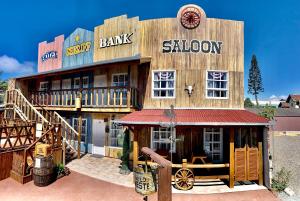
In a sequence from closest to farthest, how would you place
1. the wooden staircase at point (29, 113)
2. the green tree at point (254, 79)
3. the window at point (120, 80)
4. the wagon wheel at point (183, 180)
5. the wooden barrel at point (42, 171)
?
the wooden barrel at point (42, 171)
the wagon wheel at point (183, 180)
the window at point (120, 80)
the wooden staircase at point (29, 113)
the green tree at point (254, 79)

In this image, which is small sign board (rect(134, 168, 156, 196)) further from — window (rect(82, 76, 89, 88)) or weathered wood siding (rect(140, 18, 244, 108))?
window (rect(82, 76, 89, 88))

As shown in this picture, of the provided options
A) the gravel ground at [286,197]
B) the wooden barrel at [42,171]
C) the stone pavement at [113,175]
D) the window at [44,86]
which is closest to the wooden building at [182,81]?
the stone pavement at [113,175]

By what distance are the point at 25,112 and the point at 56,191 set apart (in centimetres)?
943

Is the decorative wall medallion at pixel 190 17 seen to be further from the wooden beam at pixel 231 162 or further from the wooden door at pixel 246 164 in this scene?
the wooden door at pixel 246 164

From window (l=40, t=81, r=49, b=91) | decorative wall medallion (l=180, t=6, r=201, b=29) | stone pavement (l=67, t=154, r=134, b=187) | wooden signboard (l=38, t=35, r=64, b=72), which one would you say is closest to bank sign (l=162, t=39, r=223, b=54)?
decorative wall medallion (l=180, t=6, r=201, b=29)

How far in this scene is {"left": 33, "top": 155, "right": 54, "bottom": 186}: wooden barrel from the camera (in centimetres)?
1067

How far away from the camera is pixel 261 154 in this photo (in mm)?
11656

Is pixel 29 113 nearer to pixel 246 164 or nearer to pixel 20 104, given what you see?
pixel 20 104

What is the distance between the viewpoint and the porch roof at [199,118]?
1108cm

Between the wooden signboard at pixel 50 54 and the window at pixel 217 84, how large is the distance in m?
12.8

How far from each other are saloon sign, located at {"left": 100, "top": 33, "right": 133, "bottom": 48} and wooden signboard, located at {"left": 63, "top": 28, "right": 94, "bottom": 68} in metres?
1.37

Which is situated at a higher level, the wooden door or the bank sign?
Result: the bank sign

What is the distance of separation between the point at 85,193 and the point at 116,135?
6701mm

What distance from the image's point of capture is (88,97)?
1755cm
